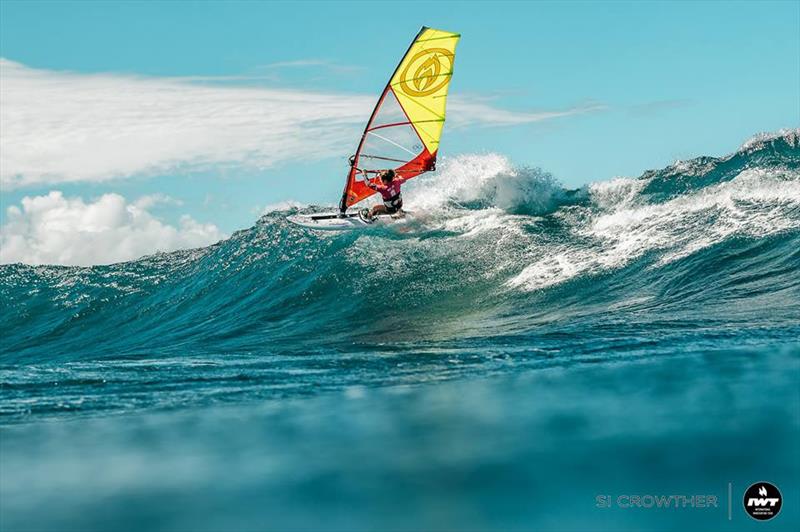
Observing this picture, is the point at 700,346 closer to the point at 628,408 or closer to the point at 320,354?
the point at 628,408

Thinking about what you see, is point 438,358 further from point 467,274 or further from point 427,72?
point 427,72

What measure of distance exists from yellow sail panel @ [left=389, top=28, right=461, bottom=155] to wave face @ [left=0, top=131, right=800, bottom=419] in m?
2.76

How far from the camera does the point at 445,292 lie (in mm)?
18328

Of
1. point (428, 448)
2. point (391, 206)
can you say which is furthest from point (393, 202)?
point (428, 448)

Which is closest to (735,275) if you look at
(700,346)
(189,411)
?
(700,346)

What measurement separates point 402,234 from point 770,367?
13.2 m

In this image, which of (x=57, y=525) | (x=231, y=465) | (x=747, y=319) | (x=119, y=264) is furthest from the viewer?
(x=119, y=264)

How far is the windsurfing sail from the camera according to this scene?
19.9m

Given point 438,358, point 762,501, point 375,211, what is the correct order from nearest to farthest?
point 762,501
point 438,358
point 375,211

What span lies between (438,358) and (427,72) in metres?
9.89

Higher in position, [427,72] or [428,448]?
[427,72]

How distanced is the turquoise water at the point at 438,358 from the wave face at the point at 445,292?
0.08m

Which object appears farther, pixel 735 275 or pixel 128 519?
pixel 735 275

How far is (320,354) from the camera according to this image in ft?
45.6
